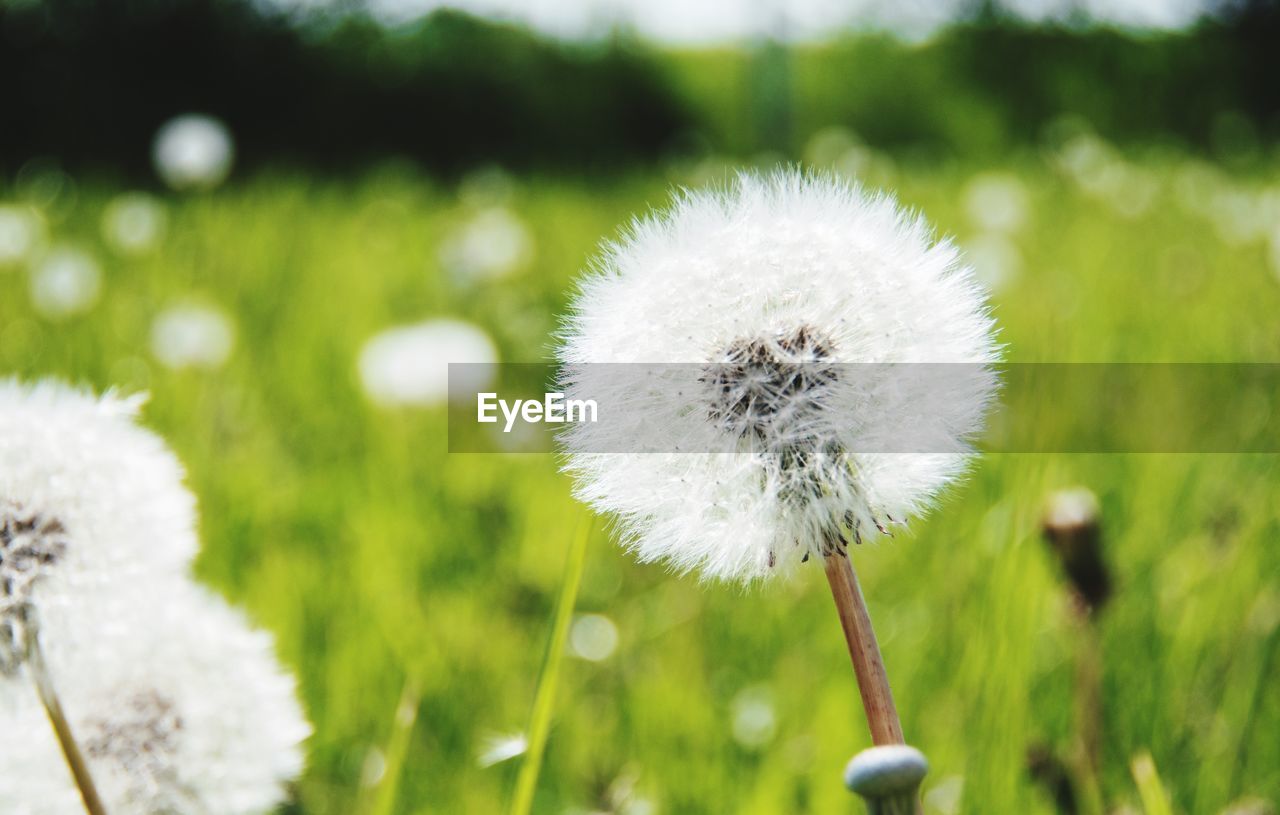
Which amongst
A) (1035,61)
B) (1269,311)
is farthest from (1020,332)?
(1035,61)

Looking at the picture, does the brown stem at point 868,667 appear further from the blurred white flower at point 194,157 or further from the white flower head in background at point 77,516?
the blurred white flower at point 194,157

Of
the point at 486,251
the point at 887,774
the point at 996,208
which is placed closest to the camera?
the point at 887,774

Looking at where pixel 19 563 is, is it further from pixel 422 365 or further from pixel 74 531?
pixel 422 365

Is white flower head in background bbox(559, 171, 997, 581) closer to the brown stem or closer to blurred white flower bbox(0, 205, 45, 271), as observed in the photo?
the brown stem

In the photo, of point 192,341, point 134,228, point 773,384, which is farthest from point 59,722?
point 134,228

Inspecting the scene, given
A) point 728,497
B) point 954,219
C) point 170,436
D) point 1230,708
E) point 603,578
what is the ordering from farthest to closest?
point 954,219, point 170,436, point 603,578, point 1230,708, point 728,497

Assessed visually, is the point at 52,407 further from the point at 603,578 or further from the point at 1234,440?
the point at 1234,440

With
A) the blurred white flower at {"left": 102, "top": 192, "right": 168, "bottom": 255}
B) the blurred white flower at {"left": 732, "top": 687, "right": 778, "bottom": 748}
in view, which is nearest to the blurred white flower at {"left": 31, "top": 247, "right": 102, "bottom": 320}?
the blurred white flower at {"left": 102, "top": 192, "right": 168, "bottom": 255}
